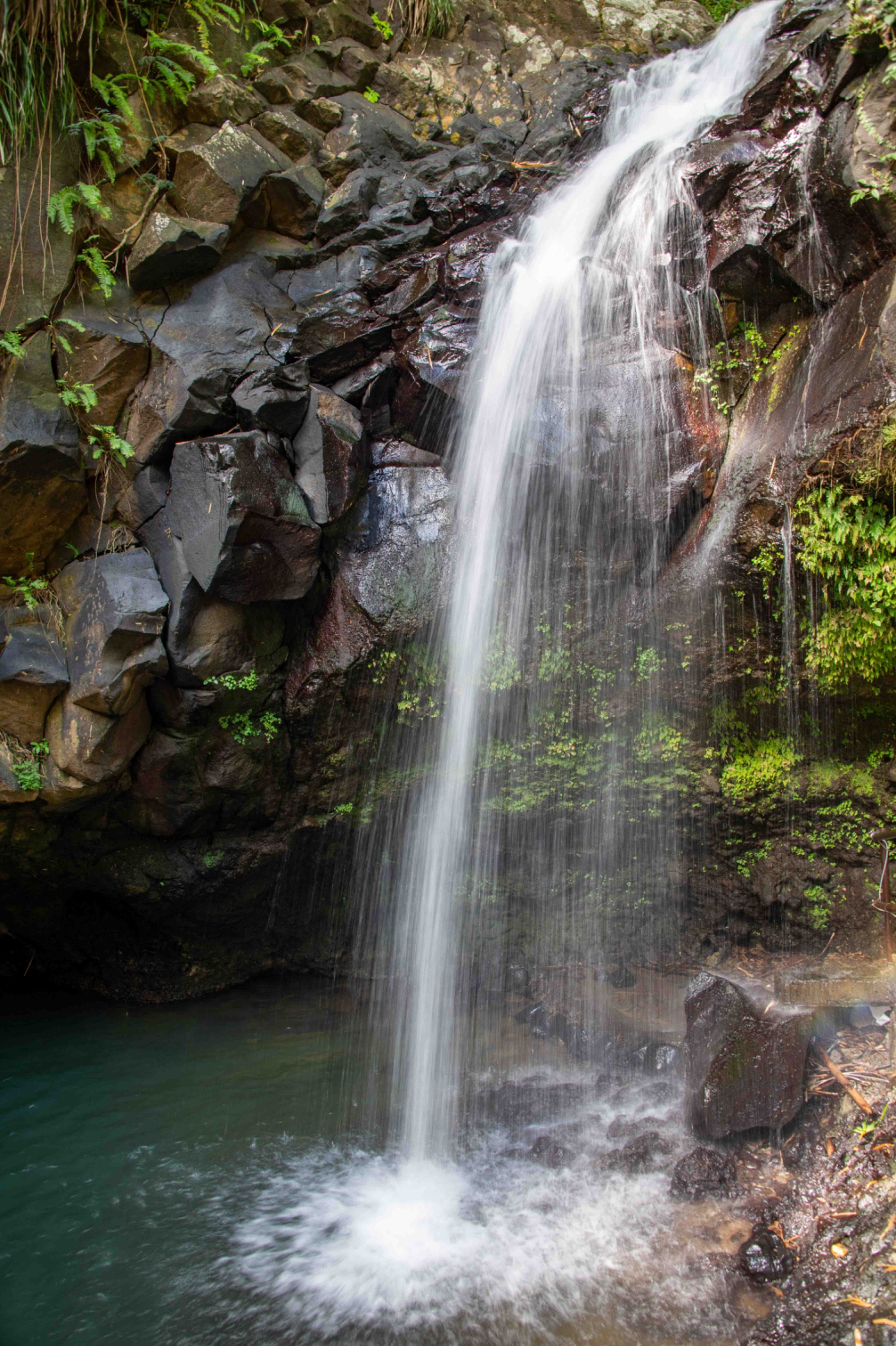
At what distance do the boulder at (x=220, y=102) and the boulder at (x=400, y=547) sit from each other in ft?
14.1

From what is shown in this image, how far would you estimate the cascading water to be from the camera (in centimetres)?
600

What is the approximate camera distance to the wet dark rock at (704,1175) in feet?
14.2

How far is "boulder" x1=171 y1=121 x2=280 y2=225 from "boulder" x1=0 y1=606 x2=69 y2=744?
422cm

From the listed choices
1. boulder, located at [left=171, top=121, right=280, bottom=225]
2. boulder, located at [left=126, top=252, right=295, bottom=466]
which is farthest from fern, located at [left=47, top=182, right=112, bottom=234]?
boulder, located at [left=126, top=252, right=295, bottom=466]

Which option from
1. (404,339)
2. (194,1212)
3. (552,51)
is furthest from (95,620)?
(552,51)

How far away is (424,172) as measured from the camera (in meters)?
7.85

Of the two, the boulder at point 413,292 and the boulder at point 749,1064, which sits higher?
the boulder at point 413,292

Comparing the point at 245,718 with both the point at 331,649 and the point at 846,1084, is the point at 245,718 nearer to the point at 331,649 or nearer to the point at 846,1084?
the point at 331,649

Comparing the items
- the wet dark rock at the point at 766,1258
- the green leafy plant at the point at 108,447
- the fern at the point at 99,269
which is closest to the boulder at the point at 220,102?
the fern at the point at 99,269

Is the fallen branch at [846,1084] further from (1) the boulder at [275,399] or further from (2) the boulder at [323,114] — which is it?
(2) the boulder at [323,114]

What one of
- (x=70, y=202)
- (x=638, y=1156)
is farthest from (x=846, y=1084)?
(x=70, y=202)

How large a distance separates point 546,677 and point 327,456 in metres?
2.72

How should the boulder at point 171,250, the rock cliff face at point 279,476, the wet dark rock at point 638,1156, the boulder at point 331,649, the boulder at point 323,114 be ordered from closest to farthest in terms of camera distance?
the wet dark rock at point 638,1156 < the rock cliff face at point 279,476 < the boulder at point 331,649 < the boulder at point 171,250 < the boulder at point 323,114

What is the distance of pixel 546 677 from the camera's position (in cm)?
627
